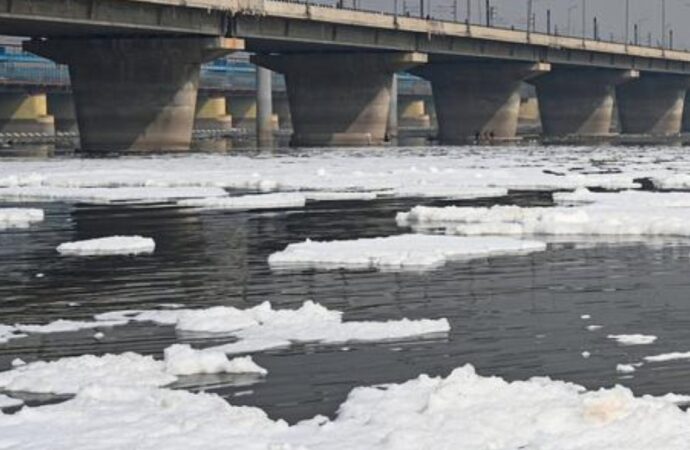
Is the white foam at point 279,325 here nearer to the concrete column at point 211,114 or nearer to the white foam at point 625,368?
the white foam at point 625,368

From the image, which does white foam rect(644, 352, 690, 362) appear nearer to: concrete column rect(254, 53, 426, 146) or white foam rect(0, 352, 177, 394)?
white foam rect(0, 352, 177, 394)

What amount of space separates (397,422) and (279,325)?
5.82 m

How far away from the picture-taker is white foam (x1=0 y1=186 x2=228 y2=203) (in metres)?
45.8

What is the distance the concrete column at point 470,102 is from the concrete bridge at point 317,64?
0.09 metres

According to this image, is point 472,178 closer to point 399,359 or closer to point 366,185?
point 366,185

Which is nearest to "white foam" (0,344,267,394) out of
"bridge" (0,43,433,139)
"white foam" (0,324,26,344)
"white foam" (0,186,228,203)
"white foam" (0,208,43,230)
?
"white foam" (0,324,26,344)

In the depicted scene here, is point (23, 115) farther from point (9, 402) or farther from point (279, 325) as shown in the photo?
point (9, 402)

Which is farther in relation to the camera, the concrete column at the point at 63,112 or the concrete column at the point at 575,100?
the concrete column at the point at 63,112

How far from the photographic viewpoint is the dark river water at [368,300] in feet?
47.6

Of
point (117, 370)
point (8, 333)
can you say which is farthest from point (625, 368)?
point (8, 333)

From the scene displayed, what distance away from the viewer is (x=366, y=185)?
52062 mm

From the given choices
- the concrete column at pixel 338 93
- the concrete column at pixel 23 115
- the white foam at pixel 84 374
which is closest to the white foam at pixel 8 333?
the white foam at pixel 84 374

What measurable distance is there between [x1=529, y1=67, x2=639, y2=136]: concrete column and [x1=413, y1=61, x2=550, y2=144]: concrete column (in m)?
23.5

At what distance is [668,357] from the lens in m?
15.2
